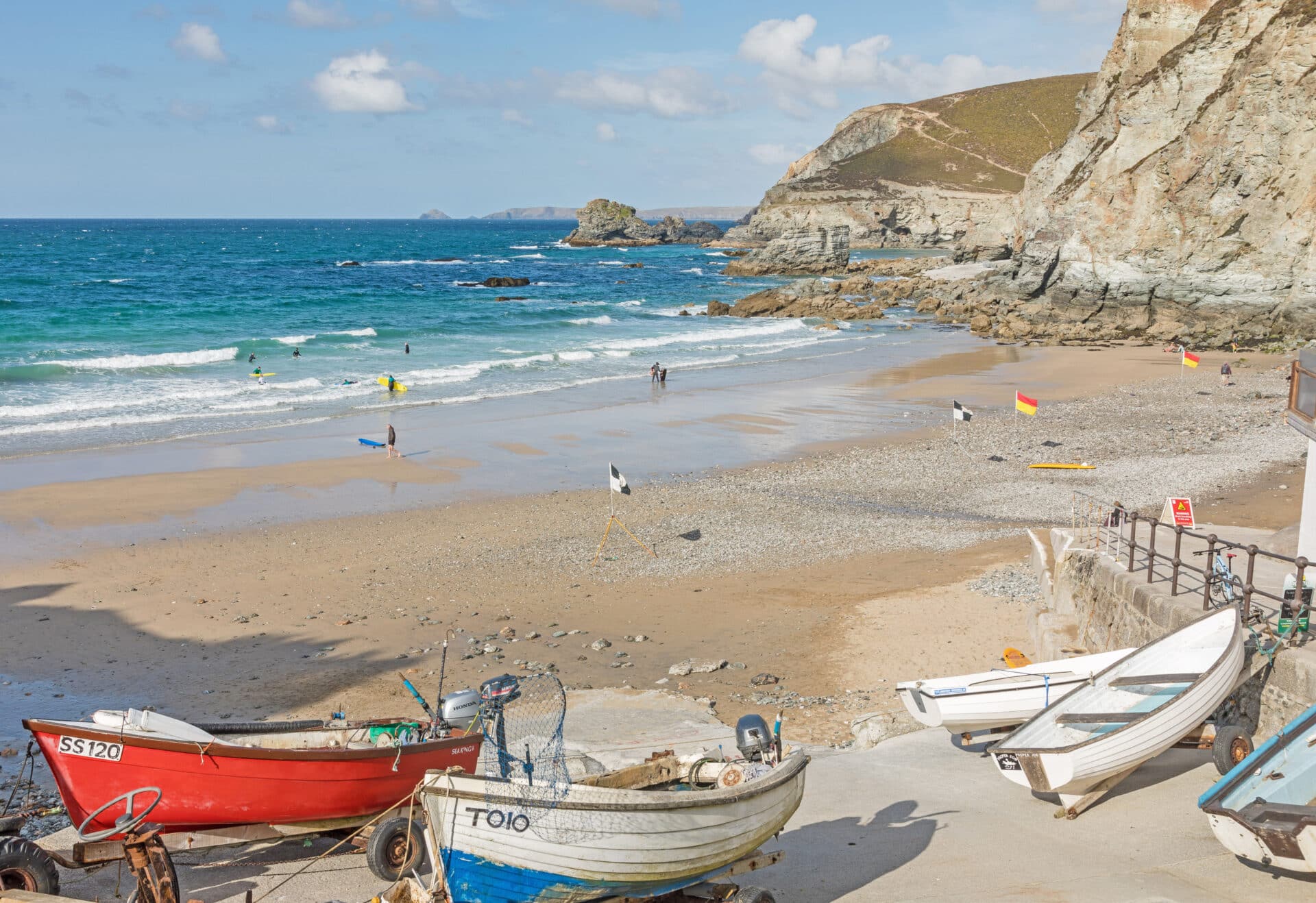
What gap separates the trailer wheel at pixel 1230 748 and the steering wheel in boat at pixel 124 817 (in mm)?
8929

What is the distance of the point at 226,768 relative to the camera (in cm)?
852

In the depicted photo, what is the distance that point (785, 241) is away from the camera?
99938 mm

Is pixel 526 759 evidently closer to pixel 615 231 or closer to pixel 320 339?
pixel 320 339

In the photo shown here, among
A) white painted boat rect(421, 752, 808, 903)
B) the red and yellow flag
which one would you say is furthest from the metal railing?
the red and yellow flag

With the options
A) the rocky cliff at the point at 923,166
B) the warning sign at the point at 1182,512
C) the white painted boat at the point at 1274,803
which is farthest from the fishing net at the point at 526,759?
the rocky cliff at the point at 923,166

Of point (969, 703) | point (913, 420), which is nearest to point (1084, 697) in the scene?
point (969, 703)

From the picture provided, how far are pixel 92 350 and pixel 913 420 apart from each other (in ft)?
113

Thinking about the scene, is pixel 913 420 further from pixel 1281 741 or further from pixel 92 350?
pixel 92 350

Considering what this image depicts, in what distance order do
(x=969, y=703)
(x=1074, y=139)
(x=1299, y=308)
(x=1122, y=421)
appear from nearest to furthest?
(x=969, y=703)
(x=1122, y=421)
(x=1299, y=308)
(x=1074, y=139)

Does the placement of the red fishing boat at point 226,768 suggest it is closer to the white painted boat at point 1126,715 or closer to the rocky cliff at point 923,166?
the white painted boat at point 1126,715

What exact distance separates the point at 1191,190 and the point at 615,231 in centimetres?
12088

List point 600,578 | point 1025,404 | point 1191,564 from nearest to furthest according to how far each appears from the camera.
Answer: point 1191,564
point 600,578
point 1025,404

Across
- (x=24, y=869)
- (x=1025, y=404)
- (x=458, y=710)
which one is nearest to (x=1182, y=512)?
(x=458, y=710)

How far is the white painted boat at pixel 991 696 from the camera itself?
36.1 feet
